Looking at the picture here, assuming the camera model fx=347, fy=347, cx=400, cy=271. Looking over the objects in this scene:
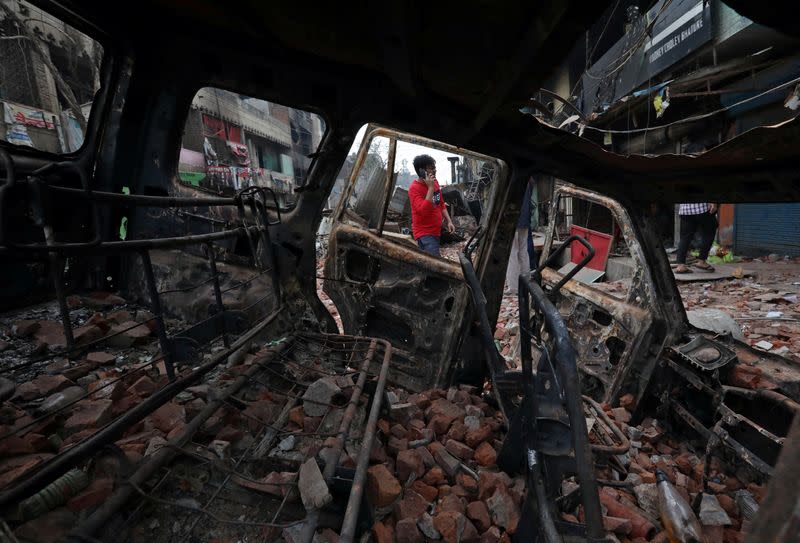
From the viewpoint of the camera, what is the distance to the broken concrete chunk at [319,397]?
192 cm

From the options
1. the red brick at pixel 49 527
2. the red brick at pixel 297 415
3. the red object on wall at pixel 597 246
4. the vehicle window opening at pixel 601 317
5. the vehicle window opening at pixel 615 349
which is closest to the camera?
the red brick at pixel 49 527

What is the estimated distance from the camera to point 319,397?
6.48 ft

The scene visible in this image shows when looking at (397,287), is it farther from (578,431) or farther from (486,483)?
(578,431)

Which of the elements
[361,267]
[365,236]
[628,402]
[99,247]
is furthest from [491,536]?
[365,236]

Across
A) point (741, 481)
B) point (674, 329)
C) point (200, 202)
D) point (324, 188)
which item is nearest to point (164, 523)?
point (200, 202)

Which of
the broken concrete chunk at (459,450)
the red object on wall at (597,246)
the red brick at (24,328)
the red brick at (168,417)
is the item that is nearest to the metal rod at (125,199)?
the red brick at (168,417)

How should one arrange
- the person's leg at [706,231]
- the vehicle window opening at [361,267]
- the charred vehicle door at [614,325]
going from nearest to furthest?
the charred vehicle door at [614,325]
the vehicle window opening at [361,267]
the person's leg at [706,231]

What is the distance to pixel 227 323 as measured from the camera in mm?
2252

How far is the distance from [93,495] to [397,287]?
240 cm

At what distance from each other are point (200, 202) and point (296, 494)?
166 cm

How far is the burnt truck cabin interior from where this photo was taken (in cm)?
139

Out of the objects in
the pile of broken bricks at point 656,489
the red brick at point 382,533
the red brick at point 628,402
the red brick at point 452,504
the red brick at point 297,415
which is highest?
the red brick at point 297,415

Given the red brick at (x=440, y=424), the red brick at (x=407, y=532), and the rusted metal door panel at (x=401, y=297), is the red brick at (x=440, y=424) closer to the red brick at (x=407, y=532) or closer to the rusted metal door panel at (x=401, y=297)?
the rusted metal door panel at (x=401, y=297)

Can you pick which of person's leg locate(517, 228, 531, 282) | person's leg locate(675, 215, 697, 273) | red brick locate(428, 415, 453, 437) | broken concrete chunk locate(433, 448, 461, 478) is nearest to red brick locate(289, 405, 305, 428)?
broken concrete chunk locate(433, 448, 461, 478)
